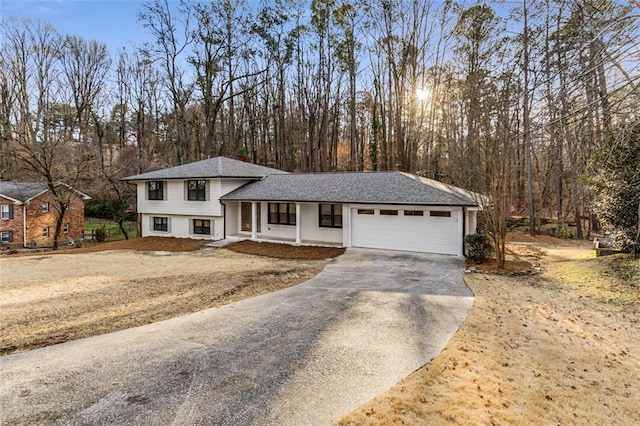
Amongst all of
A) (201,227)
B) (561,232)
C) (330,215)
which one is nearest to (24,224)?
(201,227)

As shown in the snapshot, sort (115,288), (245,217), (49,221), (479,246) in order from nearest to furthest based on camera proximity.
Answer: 1. (115,288)
2. (479,246)
3. (245,217)
4. (49,221)

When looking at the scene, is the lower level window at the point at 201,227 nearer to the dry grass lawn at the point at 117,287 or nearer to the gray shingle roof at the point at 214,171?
the gray shingle roof at the point at 214,171

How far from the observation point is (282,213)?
17906mm

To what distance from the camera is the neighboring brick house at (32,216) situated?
2300 centimetres

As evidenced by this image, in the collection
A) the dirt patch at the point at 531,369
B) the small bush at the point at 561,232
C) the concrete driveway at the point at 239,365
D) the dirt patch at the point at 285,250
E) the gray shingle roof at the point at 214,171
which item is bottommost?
the dirt patch at the point at 531,369

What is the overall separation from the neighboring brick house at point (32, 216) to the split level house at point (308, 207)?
276 inches

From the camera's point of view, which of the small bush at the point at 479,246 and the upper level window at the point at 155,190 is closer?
the small bush at the point at 479,246

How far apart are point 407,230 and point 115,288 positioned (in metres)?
10.4

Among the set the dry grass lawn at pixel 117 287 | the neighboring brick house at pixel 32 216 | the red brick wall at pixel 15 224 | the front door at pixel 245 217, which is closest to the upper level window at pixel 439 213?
the dry grass lawn at pixel 117 287

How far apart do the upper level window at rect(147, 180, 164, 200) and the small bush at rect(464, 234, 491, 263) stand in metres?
16.9

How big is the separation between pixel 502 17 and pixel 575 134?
7.06ft

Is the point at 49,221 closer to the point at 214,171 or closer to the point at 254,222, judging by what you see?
the point at 214,171

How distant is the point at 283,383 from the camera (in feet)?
13.5

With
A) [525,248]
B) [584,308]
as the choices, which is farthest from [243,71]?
[584,308]
